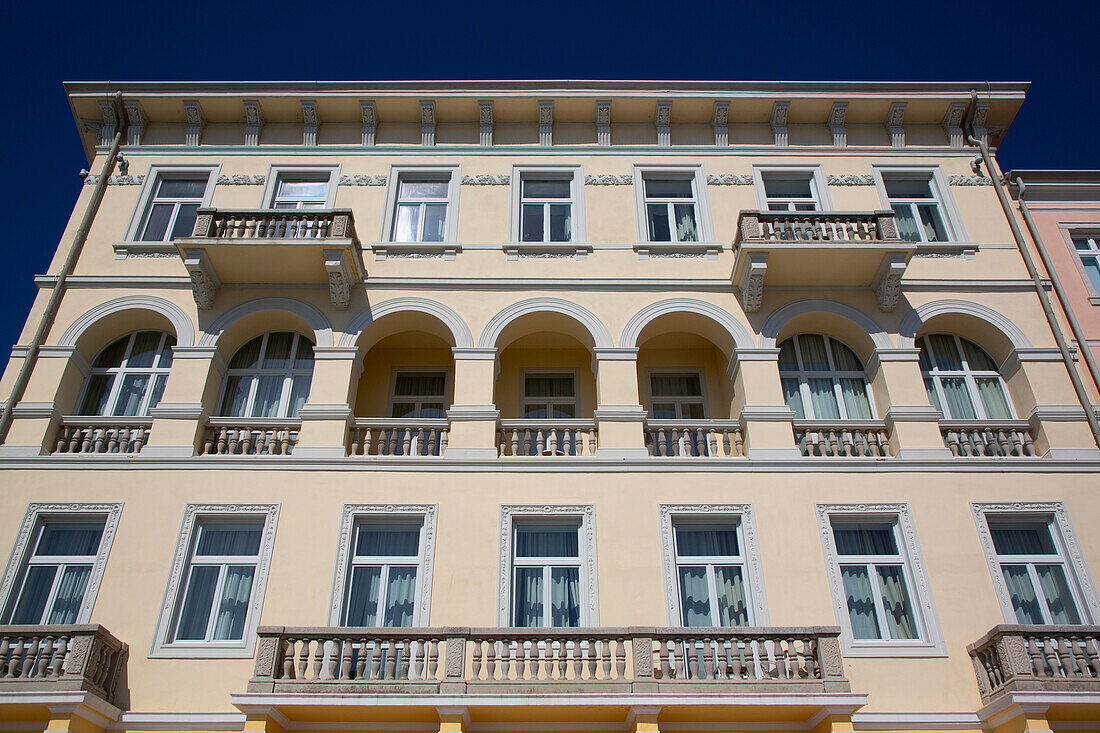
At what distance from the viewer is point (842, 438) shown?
16406mm

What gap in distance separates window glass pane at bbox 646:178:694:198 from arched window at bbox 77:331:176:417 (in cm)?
1096

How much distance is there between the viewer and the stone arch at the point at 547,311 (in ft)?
57.1

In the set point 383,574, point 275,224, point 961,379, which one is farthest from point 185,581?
point 961,379

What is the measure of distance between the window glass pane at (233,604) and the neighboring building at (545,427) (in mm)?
43

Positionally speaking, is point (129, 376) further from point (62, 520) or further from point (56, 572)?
point (56, 572)

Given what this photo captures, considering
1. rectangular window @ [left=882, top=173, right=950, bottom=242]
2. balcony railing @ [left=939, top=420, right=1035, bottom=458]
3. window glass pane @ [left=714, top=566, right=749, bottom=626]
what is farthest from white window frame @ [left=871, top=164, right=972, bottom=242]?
window glass pane @ [left=714, top=566, right=749, bottom=626]

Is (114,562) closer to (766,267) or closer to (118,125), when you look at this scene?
(118,125)

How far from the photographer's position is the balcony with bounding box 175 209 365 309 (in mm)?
17125

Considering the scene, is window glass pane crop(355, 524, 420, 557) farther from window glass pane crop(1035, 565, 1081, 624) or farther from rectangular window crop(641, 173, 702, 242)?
window glass pane crop(1035, 565, 1081, 624)

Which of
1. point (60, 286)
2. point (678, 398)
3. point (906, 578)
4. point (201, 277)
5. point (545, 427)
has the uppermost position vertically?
point (60, 286)

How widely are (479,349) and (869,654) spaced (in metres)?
8.78

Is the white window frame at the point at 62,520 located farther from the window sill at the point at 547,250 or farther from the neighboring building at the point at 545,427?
the window sill at the point at 547,250

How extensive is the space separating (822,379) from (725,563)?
5.01m

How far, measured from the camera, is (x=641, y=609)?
14.2m
